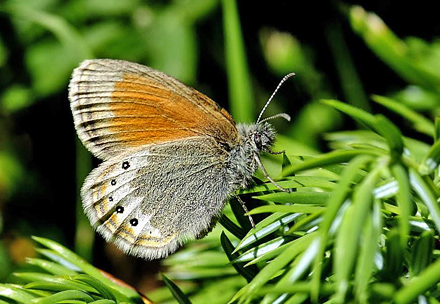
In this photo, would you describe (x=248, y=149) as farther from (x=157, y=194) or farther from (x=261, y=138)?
(x=157, y=194)

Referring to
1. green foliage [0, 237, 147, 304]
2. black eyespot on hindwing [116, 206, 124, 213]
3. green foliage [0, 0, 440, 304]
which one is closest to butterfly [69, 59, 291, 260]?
black eyespot on hindwing [116, 206, 124, 213]

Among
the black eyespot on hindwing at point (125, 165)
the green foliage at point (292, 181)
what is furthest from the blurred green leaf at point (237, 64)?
the black eyespot on hindwing at point (125, 165)

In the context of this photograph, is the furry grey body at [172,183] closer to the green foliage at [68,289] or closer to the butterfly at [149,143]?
the butterfly at [149,143]

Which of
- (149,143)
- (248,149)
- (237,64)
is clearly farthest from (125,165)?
(237,64)

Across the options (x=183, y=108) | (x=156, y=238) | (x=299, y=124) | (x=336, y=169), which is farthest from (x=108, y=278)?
(x=299, y=124)

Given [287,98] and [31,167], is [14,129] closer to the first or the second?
[31,167]
